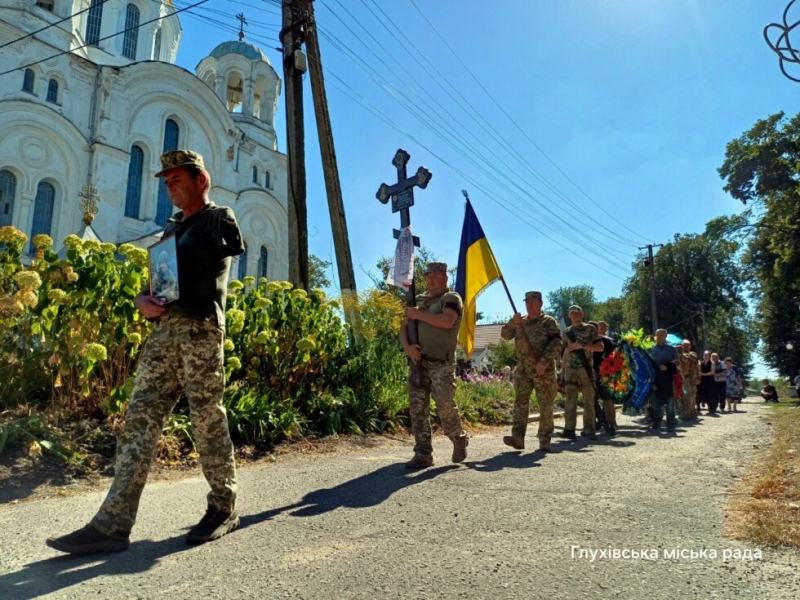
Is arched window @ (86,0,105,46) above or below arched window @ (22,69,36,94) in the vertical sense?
above

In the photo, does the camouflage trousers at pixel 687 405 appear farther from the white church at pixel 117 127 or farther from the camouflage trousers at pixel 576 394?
the white church at pixel 117 127

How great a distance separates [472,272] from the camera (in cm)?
700

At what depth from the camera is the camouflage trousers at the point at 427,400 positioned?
16.3 feet

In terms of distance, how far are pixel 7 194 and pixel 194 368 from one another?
79.7ft

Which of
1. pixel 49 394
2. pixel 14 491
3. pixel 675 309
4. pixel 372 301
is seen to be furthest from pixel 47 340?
pixel 675 309

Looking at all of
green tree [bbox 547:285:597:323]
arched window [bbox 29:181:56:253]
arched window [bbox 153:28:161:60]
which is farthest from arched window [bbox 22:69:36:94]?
green tree [bbox 547:285:597:323]

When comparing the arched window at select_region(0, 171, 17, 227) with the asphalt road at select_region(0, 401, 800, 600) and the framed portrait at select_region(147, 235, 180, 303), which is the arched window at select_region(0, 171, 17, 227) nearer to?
the asphalt road at select_region(0, 401, 800, 600)

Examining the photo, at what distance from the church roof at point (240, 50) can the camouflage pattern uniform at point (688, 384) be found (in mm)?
30164

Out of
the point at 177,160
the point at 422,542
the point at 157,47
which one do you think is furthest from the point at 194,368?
the point at 157,47

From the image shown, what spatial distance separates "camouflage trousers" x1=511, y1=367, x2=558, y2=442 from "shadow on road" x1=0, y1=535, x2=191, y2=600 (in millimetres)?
4187

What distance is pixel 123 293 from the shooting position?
495 centimetres

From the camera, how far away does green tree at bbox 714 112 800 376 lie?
93.4ft

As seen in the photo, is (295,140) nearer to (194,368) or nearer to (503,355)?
(194,368)

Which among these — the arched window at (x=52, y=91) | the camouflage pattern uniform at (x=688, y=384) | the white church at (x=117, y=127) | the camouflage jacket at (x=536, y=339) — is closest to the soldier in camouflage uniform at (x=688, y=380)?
the camouflage pattern uniform at (x=688, y=384)
